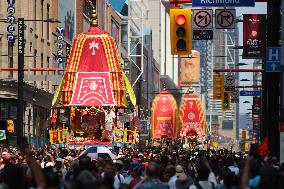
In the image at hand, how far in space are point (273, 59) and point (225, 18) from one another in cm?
279

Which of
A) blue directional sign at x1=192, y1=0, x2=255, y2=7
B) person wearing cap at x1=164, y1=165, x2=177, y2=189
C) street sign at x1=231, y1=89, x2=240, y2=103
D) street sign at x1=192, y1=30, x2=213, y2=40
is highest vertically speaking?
blue directional sign at x1=192, y1=0, x2=255, y2=7

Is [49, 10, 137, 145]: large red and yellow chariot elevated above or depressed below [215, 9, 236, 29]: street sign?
below

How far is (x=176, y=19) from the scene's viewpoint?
2686cm

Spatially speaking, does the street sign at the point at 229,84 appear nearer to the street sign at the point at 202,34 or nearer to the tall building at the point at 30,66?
the tall building at the point at 30,66

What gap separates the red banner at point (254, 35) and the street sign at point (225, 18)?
678cm

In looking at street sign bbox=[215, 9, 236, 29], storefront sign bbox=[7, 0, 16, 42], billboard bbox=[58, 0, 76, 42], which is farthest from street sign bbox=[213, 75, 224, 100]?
street sign bbox=[215, 9, 236, 29]

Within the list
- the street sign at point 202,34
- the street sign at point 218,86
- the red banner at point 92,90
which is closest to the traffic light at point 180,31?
the street sign at point 202,34

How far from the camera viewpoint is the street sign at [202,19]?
31705 millimetres

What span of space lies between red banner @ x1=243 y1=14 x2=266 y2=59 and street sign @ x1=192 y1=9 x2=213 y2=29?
7110 mm

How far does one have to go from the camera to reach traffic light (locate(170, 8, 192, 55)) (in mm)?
26531

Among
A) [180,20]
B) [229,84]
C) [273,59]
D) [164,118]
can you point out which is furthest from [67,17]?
[180,20]

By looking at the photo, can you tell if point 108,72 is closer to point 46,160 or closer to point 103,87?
point 103,87

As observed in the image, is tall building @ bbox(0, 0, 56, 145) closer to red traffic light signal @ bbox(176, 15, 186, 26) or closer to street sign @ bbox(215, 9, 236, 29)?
street sign @ bbox(215, 9, 236, 29)

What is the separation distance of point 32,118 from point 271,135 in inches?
1358
